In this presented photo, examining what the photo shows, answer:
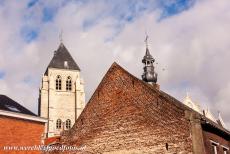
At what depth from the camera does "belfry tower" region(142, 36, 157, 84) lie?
4225 centimetres

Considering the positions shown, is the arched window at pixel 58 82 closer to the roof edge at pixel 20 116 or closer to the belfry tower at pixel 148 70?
the belfry tower at pixel 148 70

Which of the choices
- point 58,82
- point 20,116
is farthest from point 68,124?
point 20,116

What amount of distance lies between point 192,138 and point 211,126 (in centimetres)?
229

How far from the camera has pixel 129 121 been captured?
16.6 metres

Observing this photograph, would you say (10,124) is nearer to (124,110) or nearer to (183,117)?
(124,110)

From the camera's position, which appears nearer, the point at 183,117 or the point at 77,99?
the point at 183,117

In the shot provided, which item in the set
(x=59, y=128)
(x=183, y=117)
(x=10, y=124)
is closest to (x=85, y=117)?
(x=10, y=124)

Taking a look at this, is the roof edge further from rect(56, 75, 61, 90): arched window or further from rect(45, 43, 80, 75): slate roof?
rect(45, 43, 80, 75): slate roof

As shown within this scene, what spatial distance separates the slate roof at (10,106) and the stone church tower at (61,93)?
34.9 meters

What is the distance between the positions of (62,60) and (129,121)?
166ft

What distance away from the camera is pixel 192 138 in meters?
14.3

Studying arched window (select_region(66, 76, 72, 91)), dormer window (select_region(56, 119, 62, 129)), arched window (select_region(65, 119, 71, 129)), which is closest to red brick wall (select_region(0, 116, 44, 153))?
dormer window (select_region(56, 119, 62, 129))

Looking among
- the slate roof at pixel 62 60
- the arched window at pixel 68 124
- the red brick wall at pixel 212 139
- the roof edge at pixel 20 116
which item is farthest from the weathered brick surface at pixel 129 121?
the slate roof at pixel 62 60

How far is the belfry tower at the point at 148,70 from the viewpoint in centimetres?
4225
